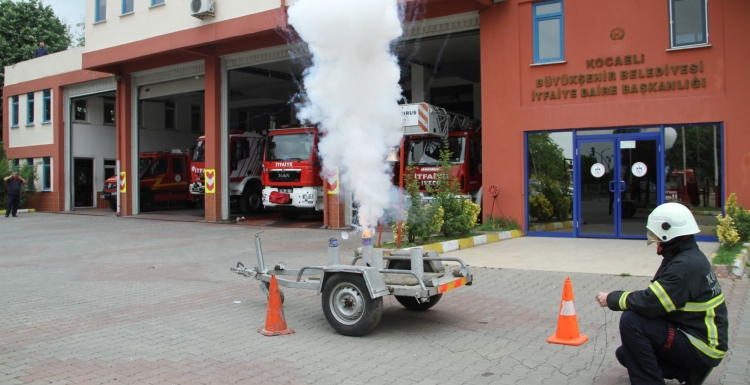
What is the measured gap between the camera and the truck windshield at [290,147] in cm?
1856

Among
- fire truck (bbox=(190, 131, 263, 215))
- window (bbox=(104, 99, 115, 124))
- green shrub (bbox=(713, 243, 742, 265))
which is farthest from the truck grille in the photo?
window (bbox=(104, 99, 115, 124))

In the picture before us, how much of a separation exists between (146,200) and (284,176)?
10.1m

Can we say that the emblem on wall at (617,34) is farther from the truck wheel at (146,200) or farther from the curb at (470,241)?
the truck wheel at (146,200)

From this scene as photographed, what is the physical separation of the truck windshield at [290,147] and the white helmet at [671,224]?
48.9ft

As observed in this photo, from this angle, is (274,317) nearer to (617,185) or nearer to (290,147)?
(617,185)

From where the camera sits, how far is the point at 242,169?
2233 cm

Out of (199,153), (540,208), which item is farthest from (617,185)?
(199,153)

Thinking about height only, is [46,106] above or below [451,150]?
above

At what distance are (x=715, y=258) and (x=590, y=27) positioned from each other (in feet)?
21.5

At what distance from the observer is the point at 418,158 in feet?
55.0

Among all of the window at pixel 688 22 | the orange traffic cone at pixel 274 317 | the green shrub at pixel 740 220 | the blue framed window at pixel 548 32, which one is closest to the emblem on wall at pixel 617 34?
the window at pixel 688 22

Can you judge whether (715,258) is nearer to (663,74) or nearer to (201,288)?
(663,74)

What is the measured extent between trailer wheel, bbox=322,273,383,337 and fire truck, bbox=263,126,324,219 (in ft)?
40.6

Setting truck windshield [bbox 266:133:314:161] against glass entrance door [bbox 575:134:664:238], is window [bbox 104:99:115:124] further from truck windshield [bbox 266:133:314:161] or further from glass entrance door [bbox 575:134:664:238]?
glass entrance door [bbox 575:134:664:238]
